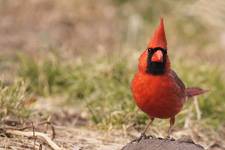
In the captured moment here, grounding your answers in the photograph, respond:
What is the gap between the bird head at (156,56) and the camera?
14.8 ft

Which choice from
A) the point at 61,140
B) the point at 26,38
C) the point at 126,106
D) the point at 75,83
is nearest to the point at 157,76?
the point at 61,140

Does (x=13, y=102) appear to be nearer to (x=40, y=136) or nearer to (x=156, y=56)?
(x=40, y=136)

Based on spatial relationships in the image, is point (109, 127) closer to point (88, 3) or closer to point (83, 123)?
point (83, 123)

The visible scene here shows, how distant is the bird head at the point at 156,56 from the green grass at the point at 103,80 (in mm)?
1761

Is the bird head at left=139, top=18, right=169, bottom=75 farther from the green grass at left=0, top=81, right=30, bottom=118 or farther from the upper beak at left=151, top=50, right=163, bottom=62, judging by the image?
the green grass at left=0, top=81, right=30, bottom=118

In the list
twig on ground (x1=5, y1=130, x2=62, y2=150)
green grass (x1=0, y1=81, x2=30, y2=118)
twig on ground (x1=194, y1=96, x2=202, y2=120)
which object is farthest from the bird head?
twig on ground (x1=194, y1=96, x2=202, y2=120)

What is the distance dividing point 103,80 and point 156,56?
8.56ft

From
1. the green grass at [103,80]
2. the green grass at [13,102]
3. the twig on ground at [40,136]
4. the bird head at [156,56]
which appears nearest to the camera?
the bird head at [156,56]

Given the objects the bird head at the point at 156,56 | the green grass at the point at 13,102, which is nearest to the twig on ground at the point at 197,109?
the green grass at the point at 13,102

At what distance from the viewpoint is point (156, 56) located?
4.53 m

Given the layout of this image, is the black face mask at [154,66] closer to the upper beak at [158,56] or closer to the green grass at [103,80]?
the upper beak at [158,56]

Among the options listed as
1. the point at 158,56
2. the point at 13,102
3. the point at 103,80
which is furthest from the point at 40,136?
the point at 103,80

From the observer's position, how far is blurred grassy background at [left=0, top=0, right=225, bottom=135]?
6.73 metres

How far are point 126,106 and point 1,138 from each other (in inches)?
57.8
